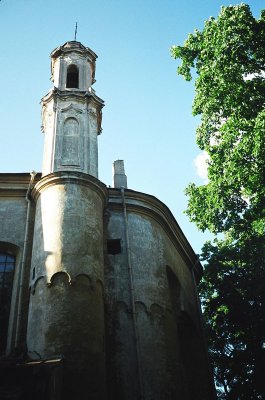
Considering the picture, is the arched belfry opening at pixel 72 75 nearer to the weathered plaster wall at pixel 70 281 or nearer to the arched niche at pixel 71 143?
the arched niche at pixel 71 143

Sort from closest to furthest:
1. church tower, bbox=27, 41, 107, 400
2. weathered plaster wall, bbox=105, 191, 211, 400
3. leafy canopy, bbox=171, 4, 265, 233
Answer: church tower, bbox=27, 41, 107, 400 < weathered plaster wall, bbox=105, 191, 211, 400 < leafy canopy, bbox=171, 4, 265, 233

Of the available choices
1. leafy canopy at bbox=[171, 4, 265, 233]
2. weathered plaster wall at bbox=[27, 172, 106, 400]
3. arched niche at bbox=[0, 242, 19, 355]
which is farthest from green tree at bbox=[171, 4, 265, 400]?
arched niche at bbox=[0, 242, 19, 355]

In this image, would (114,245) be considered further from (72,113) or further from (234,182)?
(72,113)

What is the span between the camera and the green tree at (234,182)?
555 inches

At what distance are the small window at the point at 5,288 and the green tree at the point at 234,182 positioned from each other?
23.1ft

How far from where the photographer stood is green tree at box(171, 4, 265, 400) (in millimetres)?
14109

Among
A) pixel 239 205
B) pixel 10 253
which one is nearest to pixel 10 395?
pixel 10 253

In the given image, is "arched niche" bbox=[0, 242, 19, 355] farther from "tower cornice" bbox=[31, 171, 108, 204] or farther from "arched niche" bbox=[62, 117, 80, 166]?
"arched niche" bbox=[62, 117, 80, 166]

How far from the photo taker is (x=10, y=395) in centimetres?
970

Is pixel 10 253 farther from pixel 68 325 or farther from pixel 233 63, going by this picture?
pixel 233 63

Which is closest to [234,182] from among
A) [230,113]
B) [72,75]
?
[230,113]

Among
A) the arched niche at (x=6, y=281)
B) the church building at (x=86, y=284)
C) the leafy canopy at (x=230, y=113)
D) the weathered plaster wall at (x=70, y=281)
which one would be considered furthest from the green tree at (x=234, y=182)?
the arched niche at (x=6, y=281)

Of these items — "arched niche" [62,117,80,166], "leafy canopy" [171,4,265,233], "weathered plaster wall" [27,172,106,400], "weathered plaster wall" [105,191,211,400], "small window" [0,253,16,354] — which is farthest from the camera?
"arched niche" [62,117,80,166]

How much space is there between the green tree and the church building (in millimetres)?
1578
